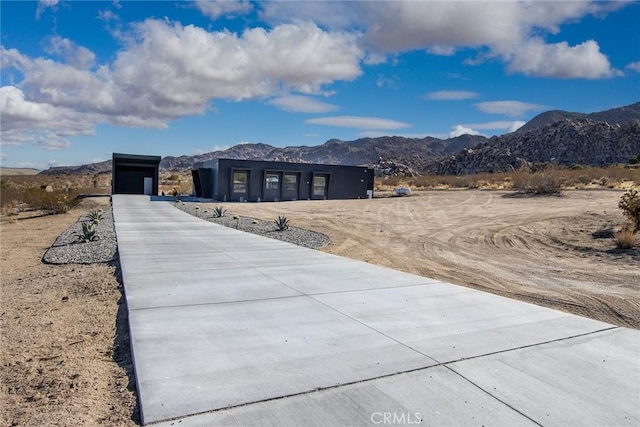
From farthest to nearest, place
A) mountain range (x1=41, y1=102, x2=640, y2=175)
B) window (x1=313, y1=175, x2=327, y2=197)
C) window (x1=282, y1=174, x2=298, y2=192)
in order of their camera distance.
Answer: mountain range (x1=41, y1=102, x2=640, y2=175) → window (x1=313, y1=175, x2=327, y2=197) → window (x1=282, y1=174, x2=298, y2=192)

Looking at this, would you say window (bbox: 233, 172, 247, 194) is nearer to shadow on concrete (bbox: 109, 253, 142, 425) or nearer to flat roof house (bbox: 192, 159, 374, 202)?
flat roof house (bbox: 192, 159, 374, 202)

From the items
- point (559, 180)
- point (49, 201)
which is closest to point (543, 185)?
point (559, 180)

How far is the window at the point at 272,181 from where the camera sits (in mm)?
39188

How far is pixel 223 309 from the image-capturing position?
621cm

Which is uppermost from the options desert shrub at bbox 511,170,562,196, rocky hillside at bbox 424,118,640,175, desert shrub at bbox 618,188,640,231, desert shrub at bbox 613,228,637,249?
rocky hillside at bbox 424,118,640,175

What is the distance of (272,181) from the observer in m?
39.5

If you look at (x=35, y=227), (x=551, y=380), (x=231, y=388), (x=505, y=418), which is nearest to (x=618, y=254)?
(x=551, y=380)

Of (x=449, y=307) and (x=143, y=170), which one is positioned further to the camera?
(x=143, y=170)

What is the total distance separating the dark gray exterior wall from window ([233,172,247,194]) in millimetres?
8370

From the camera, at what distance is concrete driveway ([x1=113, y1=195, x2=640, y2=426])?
11.8 feet

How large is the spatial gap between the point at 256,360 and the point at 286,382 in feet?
1.85

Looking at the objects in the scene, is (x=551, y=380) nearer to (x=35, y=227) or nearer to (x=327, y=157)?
(x=35, y=227)

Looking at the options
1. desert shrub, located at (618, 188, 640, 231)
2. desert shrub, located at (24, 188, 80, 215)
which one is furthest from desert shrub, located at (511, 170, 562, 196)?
desert shrub, located at (24, 188, 80, 215)

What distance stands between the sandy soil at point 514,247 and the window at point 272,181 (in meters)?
10.8
